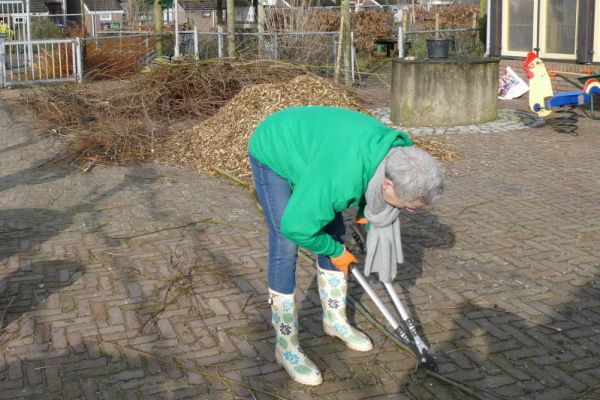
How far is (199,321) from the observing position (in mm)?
4941

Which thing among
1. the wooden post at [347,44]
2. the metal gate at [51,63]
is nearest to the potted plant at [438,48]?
the wooden post at [347,44]

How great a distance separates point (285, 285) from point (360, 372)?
0.62 meters

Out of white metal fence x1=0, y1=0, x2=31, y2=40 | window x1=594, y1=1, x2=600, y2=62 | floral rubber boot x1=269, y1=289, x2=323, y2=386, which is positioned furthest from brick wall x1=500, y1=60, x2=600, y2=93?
white metal fence x1=0, y1=0, x2=31, y2=40

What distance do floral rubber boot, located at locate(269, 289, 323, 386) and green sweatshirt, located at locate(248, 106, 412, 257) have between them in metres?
0.54

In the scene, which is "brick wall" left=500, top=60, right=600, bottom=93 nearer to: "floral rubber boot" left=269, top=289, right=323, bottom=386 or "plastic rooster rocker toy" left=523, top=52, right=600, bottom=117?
"plastic rooster rocker toy" left=523, top=52, right=600, bottom=117

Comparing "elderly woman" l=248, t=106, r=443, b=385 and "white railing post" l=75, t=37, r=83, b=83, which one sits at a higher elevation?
"white railing post" l=75, t=37, r=83, b=83

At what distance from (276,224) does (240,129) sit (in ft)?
20.9

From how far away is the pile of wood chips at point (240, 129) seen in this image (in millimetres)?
9820

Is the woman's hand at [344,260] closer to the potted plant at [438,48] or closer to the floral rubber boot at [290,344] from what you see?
the floral rubber boot at [290,344]

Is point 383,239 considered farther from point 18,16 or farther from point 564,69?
point 18,16

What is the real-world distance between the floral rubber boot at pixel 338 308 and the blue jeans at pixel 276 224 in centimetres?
31

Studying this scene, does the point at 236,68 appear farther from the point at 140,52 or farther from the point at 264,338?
the point at 264,338

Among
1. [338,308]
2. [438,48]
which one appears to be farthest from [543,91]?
[338,308]

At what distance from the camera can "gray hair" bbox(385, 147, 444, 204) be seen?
3355 millimetres
